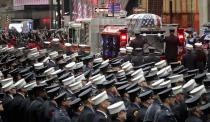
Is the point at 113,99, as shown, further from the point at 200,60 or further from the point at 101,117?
the point at 200,60

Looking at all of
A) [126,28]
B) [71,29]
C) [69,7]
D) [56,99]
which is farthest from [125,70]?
[69,7]

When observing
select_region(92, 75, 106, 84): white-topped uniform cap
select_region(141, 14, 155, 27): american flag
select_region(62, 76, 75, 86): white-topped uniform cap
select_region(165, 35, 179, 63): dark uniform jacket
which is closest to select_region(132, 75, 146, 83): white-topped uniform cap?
select_region(92, 75, 106, 84): white-topped uniform cap

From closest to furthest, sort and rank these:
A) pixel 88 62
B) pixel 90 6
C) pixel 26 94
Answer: pixel 26 94 < pixel 88 62 < pixel 90 6

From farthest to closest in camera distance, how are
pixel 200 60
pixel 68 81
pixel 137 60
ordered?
pixel 137 60 → pixel 200 60 → pixel 68 81

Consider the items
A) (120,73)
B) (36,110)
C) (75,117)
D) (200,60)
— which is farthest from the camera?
(200,60)

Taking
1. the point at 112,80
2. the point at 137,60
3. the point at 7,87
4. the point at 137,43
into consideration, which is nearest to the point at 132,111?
the point at 112,80

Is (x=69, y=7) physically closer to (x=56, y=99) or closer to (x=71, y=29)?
(x=71, y=29)

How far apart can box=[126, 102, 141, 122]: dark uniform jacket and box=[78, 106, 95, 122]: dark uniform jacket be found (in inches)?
33.0

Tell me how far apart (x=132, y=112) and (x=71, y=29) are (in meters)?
18.6

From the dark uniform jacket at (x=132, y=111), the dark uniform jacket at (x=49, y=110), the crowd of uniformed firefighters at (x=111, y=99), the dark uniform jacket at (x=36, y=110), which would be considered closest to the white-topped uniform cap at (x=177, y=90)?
the crowd of uniformed firefighters at (x=111, y=99)

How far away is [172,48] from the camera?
691 inches

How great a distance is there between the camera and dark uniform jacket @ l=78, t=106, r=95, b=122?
27.9 ft

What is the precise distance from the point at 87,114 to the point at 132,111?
0.98m

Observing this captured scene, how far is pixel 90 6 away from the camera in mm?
43406
